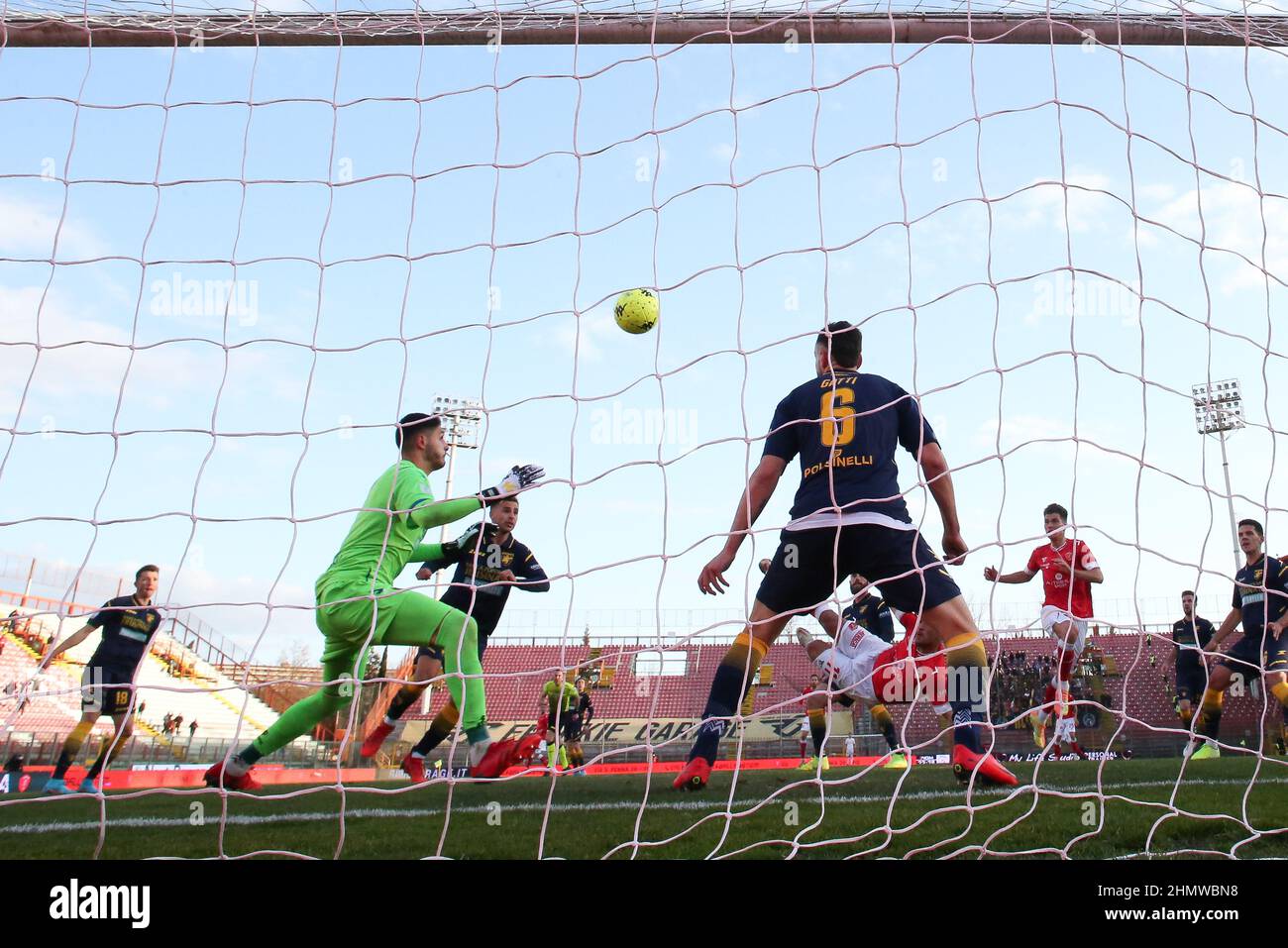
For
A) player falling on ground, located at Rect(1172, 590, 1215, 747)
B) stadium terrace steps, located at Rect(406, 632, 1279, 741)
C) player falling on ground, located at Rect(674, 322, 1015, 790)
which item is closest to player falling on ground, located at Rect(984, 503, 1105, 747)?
player falling on ground, located at Rect(1172, 590, 1215, 747)

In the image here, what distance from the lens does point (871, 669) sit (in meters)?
7.19

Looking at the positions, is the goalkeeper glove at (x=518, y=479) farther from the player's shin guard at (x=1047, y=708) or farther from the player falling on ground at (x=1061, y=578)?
the player falling on ground at (x=1061, y=578)

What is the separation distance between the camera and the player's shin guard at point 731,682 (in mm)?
4094

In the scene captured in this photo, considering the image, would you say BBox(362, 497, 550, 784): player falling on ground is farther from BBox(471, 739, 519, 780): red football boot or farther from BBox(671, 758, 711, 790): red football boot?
BBox(671, 758, 711, 790): red football boot

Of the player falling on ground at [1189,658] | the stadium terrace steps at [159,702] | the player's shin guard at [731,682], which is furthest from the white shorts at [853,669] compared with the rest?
the stadium terrace steps at [159,702]

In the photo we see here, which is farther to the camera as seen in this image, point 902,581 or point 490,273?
point 490,273

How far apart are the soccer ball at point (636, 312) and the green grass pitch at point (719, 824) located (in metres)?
2.77

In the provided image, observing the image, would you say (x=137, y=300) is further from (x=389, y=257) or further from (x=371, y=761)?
(x=371, y=761)

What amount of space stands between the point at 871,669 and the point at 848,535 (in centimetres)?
345

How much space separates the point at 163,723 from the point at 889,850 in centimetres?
2290

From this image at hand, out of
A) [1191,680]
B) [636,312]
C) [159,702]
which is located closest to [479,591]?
[636,312]
